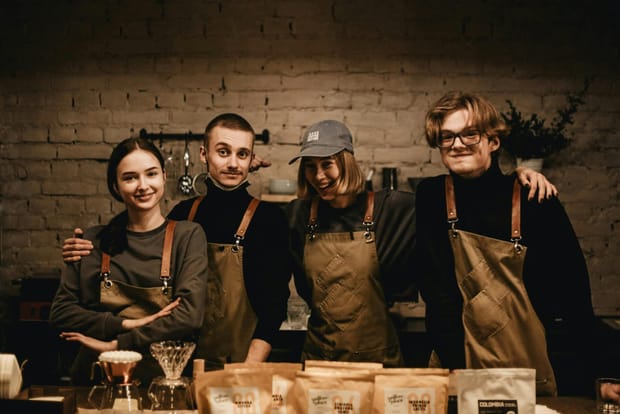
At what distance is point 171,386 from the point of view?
1.55 meters

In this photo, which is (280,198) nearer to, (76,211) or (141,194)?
(76,211)

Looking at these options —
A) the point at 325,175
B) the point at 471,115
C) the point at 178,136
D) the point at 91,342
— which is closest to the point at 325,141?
the point at 325,175

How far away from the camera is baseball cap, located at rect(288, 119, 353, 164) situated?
2281 mm

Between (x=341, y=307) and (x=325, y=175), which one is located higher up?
(x=325, y=175)

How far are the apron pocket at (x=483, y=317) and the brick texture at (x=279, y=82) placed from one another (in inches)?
76.3

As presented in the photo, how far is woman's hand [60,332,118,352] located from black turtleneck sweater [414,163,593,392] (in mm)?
1074

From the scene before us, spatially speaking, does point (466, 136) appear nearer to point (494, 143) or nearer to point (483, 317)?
point (494, 143)

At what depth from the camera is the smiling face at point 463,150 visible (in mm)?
2053

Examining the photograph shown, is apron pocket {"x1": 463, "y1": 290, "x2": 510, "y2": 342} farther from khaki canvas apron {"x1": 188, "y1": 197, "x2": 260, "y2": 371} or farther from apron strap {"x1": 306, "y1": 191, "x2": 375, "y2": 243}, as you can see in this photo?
khaki canvas apron {"x1": 188, "y1": 197, "x2": 260, "y2": 371}

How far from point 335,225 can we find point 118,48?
240 centimetres

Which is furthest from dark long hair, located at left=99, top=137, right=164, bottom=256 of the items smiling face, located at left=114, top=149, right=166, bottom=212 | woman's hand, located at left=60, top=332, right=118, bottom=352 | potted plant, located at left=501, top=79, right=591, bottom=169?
potted plant, located at left=501, top=79, right=591, bottom=169

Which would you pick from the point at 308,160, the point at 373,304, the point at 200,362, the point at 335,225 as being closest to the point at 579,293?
the point at 373,304

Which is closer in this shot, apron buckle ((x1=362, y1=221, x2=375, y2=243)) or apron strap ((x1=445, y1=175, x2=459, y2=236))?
apron strap ((x1=445, y1=175, x2=459, y2=236))

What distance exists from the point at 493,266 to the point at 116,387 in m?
1.26
